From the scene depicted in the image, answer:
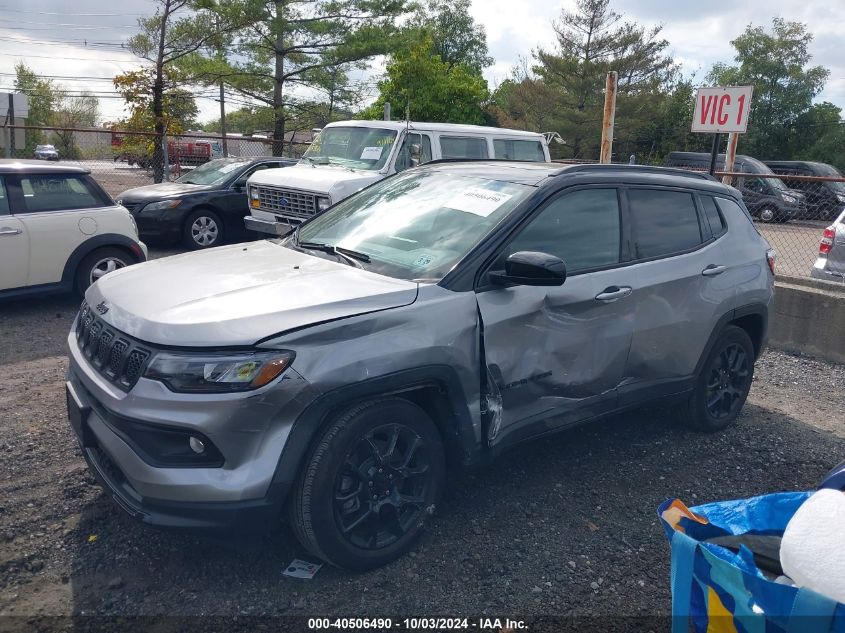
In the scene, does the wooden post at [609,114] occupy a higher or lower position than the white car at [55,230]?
higher

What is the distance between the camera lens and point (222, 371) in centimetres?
282

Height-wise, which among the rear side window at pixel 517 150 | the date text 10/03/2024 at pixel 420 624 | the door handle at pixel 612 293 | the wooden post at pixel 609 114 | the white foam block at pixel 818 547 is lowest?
the date text 10/03/2024 at pixel 420 624

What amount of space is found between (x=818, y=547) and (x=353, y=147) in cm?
886

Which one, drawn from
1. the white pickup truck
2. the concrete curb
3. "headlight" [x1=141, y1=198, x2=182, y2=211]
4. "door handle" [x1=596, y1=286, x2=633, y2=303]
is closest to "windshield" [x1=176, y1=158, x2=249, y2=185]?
"headlight" [x1=141, y1=198, x2=182, y2=211]

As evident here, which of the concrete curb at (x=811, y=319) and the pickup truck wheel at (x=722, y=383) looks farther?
the concrete curb at (x=811, y=319)

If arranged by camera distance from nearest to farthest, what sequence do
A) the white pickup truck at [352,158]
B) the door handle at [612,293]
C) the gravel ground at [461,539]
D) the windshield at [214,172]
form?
the gravel ground at [461,539] < the door handle at [612,293] < the white pickup truck at [352,158] < the windshield at [214,172]

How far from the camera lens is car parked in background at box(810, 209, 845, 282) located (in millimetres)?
8266

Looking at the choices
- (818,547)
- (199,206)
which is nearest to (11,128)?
(199,206)

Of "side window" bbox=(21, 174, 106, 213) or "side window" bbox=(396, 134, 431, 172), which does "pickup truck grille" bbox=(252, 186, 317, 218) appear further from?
"side window" bbox=(21, 174, 106, 213)

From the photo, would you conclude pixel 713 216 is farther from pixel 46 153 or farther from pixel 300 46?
pixel 46 153

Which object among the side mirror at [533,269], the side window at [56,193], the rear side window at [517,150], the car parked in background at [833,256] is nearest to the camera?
the side mirror at [533,269]

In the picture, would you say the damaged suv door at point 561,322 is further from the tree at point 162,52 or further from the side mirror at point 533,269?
the tree at point 162,52

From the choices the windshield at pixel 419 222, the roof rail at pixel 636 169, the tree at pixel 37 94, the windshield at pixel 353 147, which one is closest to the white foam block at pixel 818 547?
the windshield at pixel 419 222

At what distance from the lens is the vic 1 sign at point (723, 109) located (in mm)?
8406
